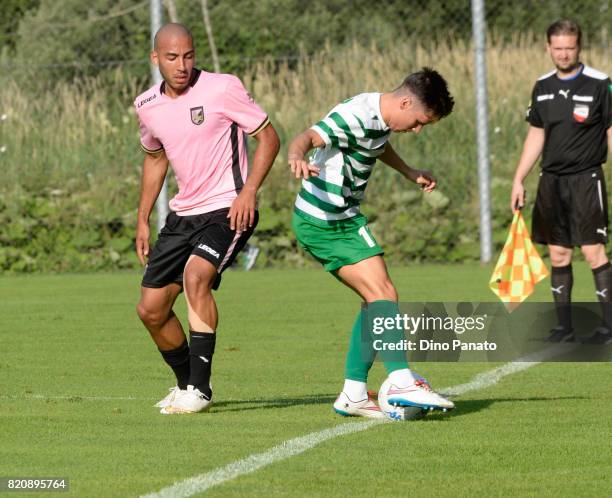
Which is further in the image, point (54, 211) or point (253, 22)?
point (253, 22)

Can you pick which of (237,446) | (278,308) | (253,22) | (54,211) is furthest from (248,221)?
(253,22)

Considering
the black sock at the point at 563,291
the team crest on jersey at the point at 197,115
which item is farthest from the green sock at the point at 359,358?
the black sock at the point at 563,291

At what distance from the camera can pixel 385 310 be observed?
7426mm

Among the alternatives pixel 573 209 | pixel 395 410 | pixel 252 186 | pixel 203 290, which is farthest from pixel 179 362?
pixel 573 209

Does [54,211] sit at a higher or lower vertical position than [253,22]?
lower

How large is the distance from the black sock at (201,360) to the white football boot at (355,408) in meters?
0.71

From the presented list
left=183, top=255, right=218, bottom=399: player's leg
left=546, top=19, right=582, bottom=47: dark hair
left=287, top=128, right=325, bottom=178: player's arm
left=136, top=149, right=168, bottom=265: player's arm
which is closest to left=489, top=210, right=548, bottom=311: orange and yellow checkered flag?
left=546, top=19, right=582, bottom=47: dark hair

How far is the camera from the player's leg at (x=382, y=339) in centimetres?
722

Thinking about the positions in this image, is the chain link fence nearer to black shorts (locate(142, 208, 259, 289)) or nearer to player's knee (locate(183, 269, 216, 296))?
Answer: black shorts (locate(142, 208, 259, 289))

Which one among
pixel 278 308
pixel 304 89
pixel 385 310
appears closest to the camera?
pixel 385 310

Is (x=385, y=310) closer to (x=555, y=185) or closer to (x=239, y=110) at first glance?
(x=239, y=110)

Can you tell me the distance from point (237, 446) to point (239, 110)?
203 cm

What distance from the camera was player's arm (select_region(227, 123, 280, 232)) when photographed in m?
7.58

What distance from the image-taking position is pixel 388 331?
7.41 m
